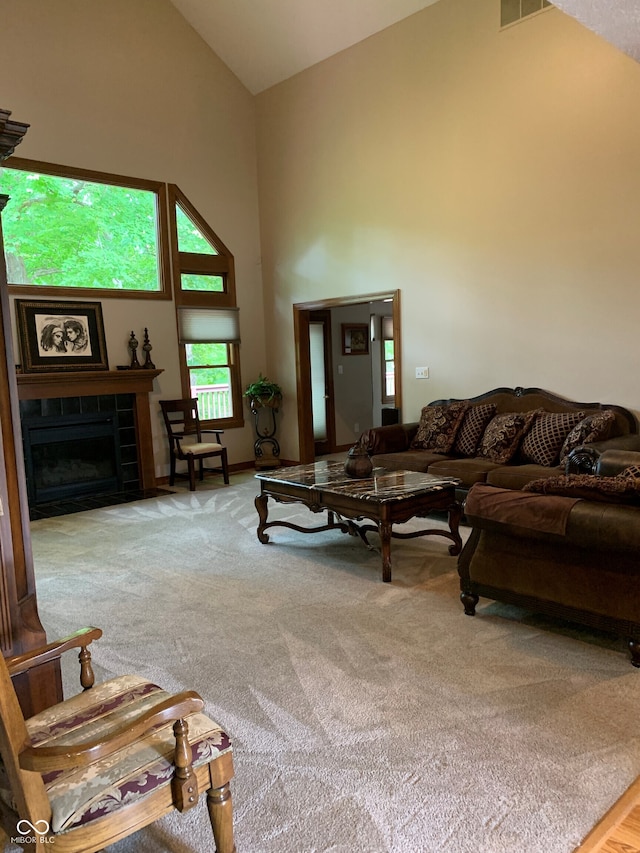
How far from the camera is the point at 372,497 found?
12.3ft

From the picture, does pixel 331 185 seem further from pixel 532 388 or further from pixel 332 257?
pixel 532 388

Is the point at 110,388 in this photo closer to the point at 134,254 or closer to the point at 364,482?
the point at 134,254

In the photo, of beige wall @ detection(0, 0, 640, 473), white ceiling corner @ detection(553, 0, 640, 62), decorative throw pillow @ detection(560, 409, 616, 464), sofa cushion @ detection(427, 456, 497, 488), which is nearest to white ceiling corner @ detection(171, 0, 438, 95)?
beige wall @ detection(0, 0, 640, 473)

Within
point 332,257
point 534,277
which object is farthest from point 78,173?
point 534,277

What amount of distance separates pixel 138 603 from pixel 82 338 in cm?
393

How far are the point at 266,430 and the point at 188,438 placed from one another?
3.83 ft

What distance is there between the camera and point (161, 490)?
6.95 metres

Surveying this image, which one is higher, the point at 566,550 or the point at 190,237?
the point at 190,237

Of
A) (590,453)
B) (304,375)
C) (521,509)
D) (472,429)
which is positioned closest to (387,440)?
(472,429)

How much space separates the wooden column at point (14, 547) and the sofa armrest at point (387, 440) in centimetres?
407

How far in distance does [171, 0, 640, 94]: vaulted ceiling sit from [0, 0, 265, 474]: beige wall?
0.23m

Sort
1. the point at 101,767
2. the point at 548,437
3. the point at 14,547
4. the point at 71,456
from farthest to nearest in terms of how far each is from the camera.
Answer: the point at 71,456, the point at 548,437, the point at 14,547, the point at 101,767

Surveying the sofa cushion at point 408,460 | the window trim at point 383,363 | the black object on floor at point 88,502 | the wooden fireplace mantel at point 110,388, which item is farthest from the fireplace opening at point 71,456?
the window trim at point 383,363

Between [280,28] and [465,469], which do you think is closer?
[465,469]
